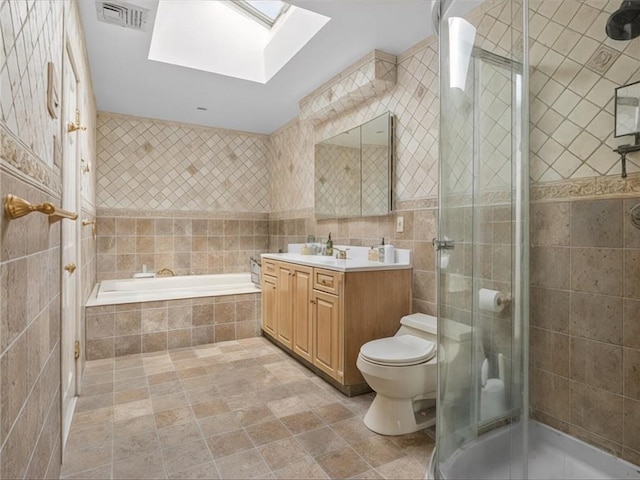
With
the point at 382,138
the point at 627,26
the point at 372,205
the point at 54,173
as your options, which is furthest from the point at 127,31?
the point at 627,26

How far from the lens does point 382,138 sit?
2.87 metres

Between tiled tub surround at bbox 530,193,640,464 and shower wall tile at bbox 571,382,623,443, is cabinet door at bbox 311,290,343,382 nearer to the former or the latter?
tiled tub surround at bbox 530,193,640,464

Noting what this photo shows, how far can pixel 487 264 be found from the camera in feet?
4.72

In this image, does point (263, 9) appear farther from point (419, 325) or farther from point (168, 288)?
point (168, 288)

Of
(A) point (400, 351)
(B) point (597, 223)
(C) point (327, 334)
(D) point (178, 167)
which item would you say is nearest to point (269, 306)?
(C) point (327, 334)

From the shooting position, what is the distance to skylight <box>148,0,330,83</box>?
282 cm

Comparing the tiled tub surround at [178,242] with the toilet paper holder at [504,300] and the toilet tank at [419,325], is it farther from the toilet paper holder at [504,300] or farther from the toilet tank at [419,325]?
the toilet paper holder at [504,300]

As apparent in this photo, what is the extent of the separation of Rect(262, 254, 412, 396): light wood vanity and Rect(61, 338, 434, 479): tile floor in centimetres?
17

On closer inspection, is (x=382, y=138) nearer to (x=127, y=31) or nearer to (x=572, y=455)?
(x=127, y=31)

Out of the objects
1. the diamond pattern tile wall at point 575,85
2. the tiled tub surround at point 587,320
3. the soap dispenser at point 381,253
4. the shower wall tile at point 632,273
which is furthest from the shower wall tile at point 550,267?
the soap dispenser at point 381,253

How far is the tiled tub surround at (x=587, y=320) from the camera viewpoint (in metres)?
1.46

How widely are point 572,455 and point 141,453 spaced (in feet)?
6.49

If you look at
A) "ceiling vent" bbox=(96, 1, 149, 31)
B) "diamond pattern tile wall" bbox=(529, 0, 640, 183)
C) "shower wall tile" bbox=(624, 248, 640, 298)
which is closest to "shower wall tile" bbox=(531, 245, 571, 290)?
"shower wall tile" bbox=(624, 248, 640, 298)

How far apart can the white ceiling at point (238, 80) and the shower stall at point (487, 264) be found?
784mm
